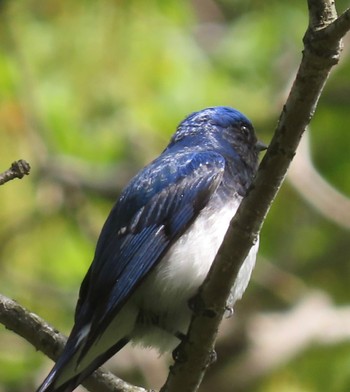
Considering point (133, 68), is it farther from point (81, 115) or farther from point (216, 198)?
point (216, 198)

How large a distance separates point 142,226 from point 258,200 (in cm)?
124

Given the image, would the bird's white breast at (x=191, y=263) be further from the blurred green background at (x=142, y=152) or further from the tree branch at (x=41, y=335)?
the blurred green background at (x=142, y=152)

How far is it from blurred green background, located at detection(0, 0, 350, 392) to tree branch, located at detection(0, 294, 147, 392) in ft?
8.71

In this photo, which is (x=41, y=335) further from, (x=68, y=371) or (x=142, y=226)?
(x=142, y=226)

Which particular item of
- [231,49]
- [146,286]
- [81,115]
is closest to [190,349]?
[146,286]

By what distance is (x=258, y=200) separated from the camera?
3.71 meters

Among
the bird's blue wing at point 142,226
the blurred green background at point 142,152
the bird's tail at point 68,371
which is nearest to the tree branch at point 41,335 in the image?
the bird's tail at point 68,371

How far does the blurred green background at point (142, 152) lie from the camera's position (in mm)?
7449

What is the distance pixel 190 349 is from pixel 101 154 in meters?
4.27

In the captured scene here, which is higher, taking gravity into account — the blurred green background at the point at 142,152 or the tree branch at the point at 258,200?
the blurred green background at the point at 142,152

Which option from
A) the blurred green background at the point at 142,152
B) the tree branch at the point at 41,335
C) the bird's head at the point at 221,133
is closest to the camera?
the tree branch at the point at 41,335

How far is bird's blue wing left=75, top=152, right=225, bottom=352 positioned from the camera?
4.58 m

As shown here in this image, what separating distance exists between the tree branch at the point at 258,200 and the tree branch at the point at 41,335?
28 cm

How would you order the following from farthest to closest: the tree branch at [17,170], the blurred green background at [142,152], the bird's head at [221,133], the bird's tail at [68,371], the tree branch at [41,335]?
the blurred green background at [142,152] → the bird's head at [221,133] → the bird's tail at [68,371] → the tree branch at [41,335] → the tree branch at [17,170]
